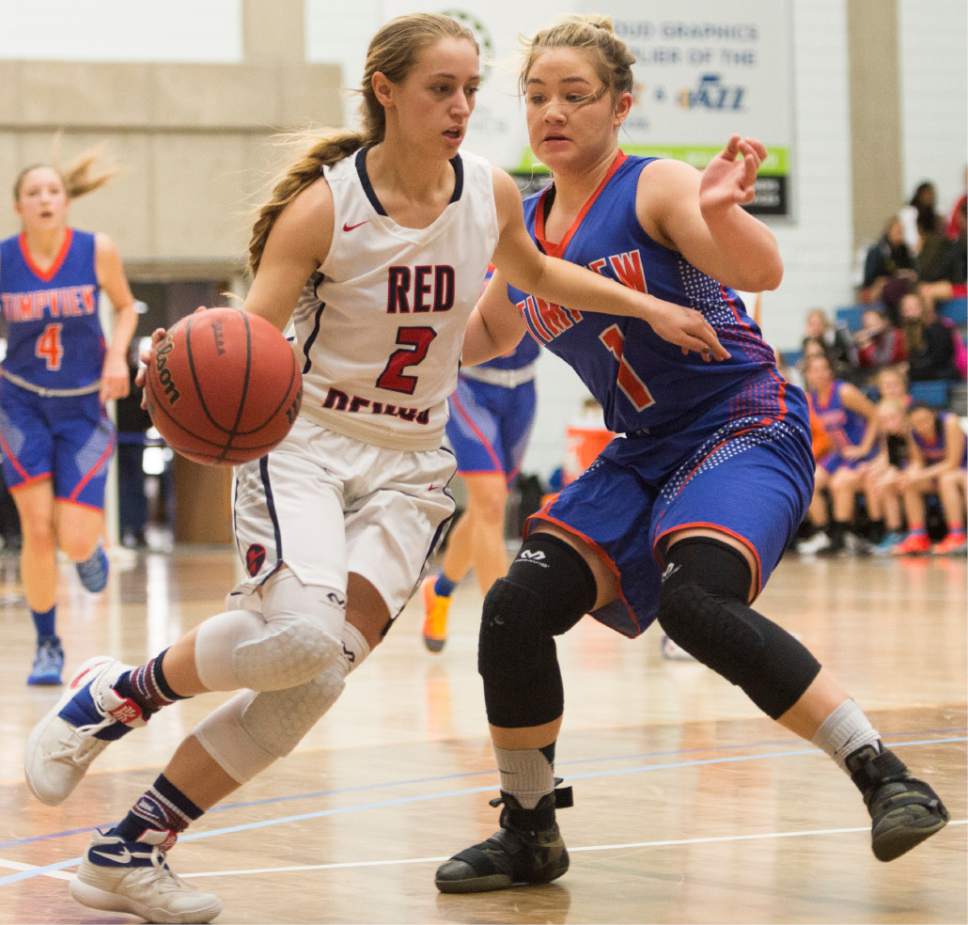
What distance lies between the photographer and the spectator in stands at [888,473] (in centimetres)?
1288

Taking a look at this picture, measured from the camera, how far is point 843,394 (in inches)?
521

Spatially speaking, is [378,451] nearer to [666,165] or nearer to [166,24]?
[666,165]

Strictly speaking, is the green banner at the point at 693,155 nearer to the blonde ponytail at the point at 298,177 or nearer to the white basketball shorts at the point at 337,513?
the blonde ponytail at the point at 298,177

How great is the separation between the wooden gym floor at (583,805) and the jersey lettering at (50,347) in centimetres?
117

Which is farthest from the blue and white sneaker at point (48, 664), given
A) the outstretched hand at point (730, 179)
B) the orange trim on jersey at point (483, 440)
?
the outstretched hand at point (730, 179)

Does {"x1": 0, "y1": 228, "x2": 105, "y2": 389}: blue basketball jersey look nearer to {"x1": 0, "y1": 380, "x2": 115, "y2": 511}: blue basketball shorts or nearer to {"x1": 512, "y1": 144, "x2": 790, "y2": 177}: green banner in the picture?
{"x1": 0, "y1": 380, "x2": 115, "y2": 511}: blue basketball shorts

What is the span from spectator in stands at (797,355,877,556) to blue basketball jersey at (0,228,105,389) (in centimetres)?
760

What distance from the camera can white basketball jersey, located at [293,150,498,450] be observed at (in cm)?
327

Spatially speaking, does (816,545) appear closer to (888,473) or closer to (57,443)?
(888,473)

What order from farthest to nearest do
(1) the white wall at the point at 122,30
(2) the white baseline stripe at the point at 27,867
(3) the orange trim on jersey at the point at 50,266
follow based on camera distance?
(1) the white wall at the point at 122,30, (3) the orange trim on jersey at the point at 50,266, (2) the white baseline stripe at the point at 27,867

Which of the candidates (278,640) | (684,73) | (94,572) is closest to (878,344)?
(684,73)

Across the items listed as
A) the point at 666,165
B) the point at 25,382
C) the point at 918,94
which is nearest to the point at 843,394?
the point at 918,94

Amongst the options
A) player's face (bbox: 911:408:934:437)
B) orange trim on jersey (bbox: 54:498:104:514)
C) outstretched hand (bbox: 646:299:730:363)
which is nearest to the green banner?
player's face (bbox: 911:408:934:437)

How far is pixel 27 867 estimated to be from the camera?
11.5ft
